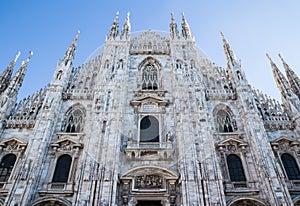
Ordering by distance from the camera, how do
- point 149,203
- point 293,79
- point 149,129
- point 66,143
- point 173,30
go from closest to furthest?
1. point 149,203
2. point 66,143
3. point 149,129
4. point 293,79
5. point 173,30

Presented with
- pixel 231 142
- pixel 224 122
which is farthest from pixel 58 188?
pixel 224 122

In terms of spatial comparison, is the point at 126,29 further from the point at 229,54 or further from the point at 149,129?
the point at 149,129

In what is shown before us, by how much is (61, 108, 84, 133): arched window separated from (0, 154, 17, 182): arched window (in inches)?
129

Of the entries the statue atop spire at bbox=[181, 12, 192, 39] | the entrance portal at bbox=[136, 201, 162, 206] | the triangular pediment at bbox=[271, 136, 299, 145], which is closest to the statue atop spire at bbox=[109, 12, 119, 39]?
the statue atop spire at bbox=[181, 12, 192, 39]

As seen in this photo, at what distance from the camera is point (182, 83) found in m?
17.1

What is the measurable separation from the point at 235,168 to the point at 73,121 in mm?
10724

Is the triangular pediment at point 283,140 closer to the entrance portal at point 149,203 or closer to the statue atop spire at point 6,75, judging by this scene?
the entrance portal at point 149,203

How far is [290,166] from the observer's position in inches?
548

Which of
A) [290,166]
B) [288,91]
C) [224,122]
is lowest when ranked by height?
[290,166]

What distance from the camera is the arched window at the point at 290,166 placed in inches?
534

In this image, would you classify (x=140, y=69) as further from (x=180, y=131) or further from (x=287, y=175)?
(x=287, y=175)

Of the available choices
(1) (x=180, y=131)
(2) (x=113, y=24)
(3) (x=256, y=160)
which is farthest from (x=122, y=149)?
(2) (x=113, y=24)

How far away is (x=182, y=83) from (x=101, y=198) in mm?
9432

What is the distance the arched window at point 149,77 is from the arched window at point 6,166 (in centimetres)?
983
